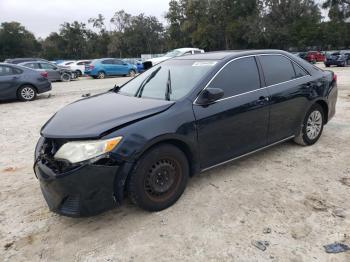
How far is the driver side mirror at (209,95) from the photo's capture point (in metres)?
3.63

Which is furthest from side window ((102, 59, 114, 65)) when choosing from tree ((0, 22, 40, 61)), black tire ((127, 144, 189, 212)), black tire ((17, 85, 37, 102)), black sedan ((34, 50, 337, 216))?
tree ((0, 22, 40, 61))

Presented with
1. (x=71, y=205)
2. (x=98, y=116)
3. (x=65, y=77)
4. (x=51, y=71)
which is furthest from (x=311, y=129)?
(x=65, y=77)

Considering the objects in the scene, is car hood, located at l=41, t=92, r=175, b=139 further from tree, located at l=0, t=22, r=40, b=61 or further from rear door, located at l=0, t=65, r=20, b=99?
tree, located at l=0, t=22, r=40, b=61

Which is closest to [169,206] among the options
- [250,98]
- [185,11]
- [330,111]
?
[250,98]

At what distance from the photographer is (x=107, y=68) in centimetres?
2334

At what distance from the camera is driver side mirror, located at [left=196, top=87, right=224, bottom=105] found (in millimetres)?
3629

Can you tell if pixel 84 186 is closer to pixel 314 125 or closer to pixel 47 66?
pixel 314 125

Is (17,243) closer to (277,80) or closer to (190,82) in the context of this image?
(190,82)

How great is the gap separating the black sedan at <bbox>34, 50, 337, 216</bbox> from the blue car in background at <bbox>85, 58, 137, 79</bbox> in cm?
1910

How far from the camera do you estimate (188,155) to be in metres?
3.64

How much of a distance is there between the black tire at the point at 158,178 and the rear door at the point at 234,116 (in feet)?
1.17

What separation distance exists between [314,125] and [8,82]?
10.2 metres

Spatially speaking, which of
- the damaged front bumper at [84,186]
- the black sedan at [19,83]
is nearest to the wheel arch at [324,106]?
the damaged front bumper at [84,186]

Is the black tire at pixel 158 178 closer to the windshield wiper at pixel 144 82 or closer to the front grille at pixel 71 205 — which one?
the front grille at pixel 71 205
